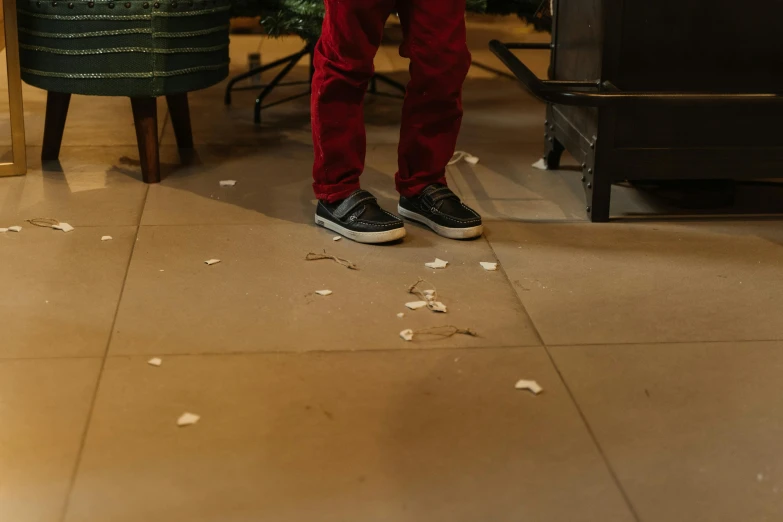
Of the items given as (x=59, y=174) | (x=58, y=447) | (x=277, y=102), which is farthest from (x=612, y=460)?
(x=277, y=102)

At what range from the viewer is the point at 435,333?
1.78 metres

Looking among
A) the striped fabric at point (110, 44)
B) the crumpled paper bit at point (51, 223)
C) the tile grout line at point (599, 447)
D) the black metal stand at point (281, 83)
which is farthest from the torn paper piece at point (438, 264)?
the black metal stand at point (281, 83)

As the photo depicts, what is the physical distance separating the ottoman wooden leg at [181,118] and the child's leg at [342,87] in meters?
0.75

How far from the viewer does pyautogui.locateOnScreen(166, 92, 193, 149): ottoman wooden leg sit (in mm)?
2848

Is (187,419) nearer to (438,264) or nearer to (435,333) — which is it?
(435,333)

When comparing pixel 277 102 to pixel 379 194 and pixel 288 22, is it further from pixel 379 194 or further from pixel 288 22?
pixel 379 194

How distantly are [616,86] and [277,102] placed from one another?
57.3 inches

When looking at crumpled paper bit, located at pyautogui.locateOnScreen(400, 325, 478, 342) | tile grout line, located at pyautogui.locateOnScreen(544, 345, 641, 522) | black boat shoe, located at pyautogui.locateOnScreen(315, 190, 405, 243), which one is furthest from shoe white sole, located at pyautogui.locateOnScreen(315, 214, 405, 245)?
tile grout line, located at pyautogui.locateOnScreen(544, 345, 641, 522)

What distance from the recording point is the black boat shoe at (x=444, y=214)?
7.34ft

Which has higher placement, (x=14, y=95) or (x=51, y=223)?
(x=14, y=95)

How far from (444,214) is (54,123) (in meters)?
1.21

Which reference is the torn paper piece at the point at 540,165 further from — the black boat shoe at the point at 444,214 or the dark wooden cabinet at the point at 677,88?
the black boat shoe at the point at 444,214

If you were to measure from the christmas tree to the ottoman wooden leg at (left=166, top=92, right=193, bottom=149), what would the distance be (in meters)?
0.39

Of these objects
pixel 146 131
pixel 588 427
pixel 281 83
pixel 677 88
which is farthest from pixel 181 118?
pixel 588 427
